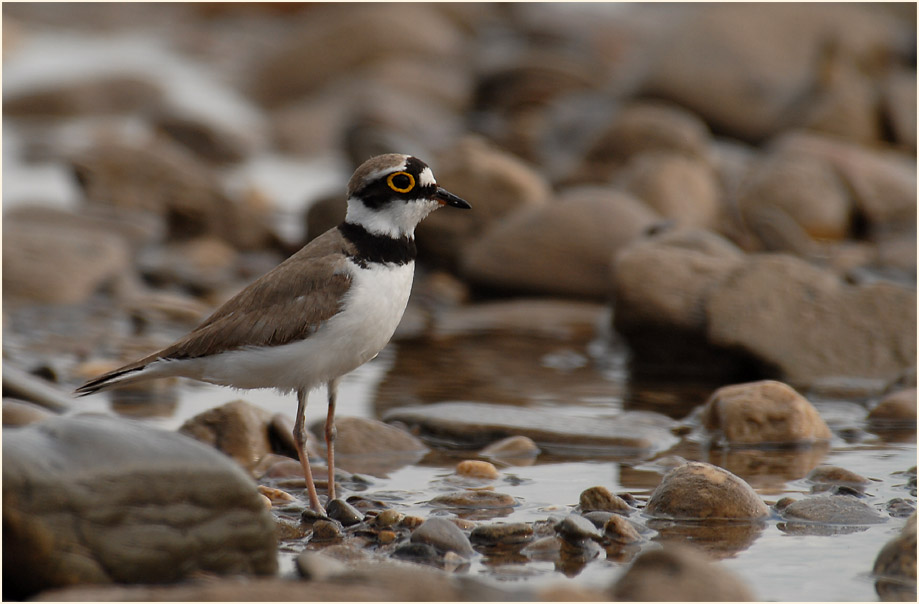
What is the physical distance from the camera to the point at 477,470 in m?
7.15

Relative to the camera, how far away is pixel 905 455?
7652 millimetres

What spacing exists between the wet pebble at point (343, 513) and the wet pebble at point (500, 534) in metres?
0.67

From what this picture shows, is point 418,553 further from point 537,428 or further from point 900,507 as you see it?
point 900,507

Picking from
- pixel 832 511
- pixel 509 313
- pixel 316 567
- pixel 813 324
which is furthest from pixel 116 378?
pixel 509 313

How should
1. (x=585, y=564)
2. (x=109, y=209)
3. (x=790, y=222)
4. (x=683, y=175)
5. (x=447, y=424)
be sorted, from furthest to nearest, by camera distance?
(x=109, y=209) < (x=683, y=175) < (x=790, y=222) < (x=447, y=424) < (x=585, y=564)

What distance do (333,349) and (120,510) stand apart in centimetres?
172

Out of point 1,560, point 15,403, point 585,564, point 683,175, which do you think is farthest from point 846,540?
point 683,175

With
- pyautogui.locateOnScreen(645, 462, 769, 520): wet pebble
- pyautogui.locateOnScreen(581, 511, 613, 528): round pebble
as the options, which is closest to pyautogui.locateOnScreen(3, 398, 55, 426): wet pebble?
pyautogui.locateOnScreen(581, 511, 613, 528): round pebble

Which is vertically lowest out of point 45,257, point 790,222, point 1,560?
point 1,560

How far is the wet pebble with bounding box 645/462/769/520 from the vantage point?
6.14m

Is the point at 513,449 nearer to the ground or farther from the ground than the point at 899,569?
farther from the ground

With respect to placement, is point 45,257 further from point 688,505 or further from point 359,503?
point 688,505

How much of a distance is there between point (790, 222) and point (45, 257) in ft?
26.0

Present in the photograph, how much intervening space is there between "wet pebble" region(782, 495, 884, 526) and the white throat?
2485 millimetres
